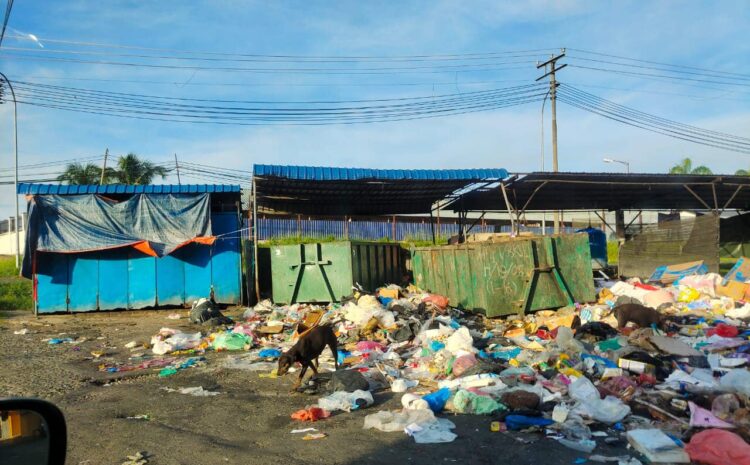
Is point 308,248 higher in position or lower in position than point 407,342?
higher

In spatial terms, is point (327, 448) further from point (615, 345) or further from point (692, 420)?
point (615, 345)

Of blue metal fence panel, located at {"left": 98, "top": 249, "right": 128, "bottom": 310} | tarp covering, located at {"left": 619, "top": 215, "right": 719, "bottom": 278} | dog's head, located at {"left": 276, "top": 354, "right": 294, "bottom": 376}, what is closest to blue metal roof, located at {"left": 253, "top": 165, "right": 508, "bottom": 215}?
blue metal fence panel, located at {"left": 98, "top": 249, "right": 128, "bottom": 310}

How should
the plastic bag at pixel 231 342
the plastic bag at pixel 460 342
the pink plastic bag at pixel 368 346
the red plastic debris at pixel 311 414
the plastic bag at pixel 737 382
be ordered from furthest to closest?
the plastic bag at pixel 231 342
the pink plastic bag at pixel 368 346
the plastic bag at pixel 460 342
the plastic bag at pixel 737 382
the red plastic debris at pixel 311 414

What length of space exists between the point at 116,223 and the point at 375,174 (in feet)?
21.2

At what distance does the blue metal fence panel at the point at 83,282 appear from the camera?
13.5 meters

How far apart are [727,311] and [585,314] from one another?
280 centimetres

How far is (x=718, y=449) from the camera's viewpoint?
3.88 m

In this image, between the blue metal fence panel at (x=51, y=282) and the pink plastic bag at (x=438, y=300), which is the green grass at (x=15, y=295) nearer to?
the blue metal fence panel at (x=51, y=282)

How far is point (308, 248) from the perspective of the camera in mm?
12891

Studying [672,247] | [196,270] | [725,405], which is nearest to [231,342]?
[196,270]

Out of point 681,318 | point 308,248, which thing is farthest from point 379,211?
point 681,318

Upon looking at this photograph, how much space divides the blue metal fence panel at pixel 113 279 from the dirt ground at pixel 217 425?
5339mm

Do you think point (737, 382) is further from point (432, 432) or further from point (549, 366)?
point (432, 432)

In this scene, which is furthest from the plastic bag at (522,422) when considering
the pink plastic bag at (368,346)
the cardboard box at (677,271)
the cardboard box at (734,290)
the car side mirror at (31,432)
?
the cardboard box at (677,271)
